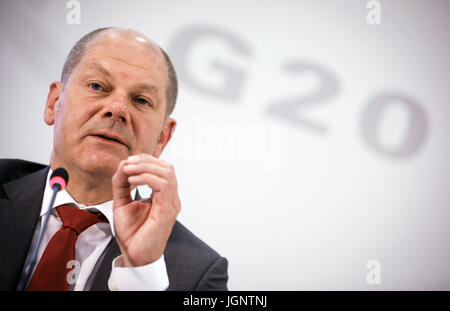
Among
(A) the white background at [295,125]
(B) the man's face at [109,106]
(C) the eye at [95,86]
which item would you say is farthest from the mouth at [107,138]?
(A) the white background at [295,125]

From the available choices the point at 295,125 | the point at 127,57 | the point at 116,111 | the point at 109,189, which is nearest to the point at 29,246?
the point at 109,189

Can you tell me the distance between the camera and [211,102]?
2.43m

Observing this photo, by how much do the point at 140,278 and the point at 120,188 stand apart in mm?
290

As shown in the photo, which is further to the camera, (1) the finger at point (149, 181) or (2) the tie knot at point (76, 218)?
(2) the tie knot at point (76, 218)

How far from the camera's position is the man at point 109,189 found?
1164 millimetres

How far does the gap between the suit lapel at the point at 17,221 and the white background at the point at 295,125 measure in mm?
852

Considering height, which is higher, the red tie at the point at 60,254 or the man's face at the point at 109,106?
the man's face at the point at 109,106

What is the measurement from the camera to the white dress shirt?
3.78ft

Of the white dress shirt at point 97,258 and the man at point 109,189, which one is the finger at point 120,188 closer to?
the man at point 109,189

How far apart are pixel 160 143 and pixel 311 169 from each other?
43.9 inches

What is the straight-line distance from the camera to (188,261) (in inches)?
57.2

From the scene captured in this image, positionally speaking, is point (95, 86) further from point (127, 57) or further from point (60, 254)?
point (60, 254)
